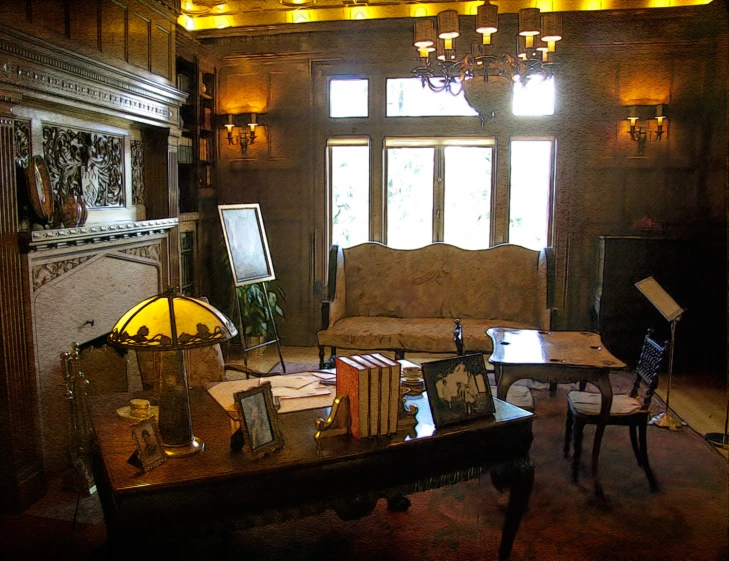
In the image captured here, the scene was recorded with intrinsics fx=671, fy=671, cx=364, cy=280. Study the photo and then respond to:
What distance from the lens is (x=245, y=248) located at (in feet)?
19.3

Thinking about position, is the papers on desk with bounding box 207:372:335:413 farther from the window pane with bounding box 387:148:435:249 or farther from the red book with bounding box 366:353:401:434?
the window pane with bounding box 387:148:435:249

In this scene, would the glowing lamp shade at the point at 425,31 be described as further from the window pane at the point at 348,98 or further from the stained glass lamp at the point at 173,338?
the window pane at the point at 348,98

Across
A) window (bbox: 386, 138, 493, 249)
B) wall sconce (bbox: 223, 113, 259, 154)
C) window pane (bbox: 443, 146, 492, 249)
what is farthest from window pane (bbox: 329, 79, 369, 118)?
window pane (bbox: 443, 146, 492, 249)

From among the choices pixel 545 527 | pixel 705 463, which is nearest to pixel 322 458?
pixel 545 527

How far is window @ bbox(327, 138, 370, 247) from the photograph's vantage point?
22.3 feet

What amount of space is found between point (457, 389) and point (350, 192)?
4.44m

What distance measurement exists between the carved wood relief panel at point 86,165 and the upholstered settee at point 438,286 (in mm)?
1856

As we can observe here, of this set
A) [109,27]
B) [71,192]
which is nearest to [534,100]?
[109,27]

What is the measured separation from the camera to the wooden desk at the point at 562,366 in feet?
12.0

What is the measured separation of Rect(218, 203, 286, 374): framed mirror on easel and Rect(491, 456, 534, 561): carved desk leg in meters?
3.13

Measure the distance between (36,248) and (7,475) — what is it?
1.15 m

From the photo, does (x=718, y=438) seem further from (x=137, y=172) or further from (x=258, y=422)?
(x=137, y=172)

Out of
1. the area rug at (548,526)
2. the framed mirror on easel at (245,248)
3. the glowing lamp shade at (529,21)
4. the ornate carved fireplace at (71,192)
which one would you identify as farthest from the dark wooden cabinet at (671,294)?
the ornate carved fireplace at (71,192)

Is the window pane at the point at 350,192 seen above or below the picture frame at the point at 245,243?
above
